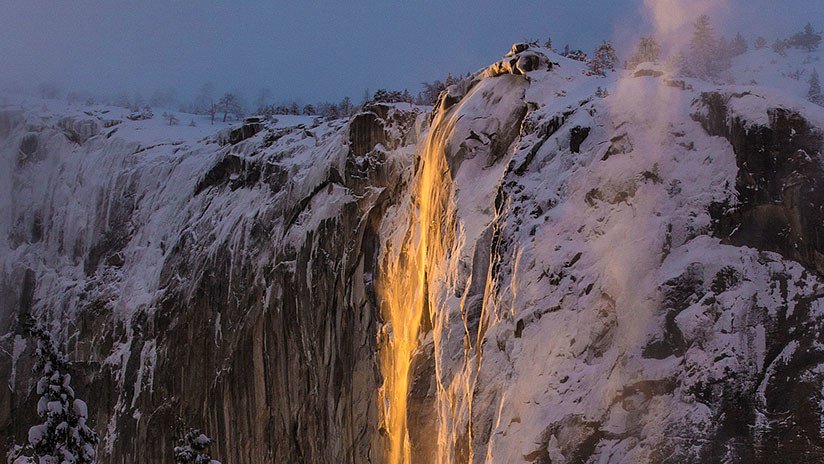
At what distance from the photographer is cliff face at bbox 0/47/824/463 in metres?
15.5

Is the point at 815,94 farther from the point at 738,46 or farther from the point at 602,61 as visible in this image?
the point at 738,46

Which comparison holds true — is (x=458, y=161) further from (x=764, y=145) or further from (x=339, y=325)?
(x=339, y=325)

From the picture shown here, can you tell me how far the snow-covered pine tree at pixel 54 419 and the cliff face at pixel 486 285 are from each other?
194 inches

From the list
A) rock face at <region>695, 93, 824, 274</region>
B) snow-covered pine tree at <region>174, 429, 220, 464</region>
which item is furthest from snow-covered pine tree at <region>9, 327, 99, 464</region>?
rock face at <region>695, 93, 824, 274</region>

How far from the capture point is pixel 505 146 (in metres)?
23.2

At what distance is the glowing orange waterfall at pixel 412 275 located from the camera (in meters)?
24.4

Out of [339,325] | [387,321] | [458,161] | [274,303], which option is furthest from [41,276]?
[458,161]

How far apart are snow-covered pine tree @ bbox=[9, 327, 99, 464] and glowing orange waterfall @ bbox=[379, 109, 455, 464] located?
1032 centimetres

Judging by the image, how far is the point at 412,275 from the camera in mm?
28953

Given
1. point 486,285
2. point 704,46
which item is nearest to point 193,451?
point 486,285

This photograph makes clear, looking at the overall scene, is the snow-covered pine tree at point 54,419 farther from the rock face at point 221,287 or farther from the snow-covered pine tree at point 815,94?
the snow-covered pine tree at point 815,94

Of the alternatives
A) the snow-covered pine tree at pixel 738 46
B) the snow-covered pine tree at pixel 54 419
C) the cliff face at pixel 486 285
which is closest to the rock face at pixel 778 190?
the cliff face at pixel 486 285

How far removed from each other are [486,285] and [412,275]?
922 centimetres

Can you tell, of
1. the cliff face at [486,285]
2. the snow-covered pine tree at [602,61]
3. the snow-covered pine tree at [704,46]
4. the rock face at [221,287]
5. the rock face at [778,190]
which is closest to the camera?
the cliff face at [486,285]
